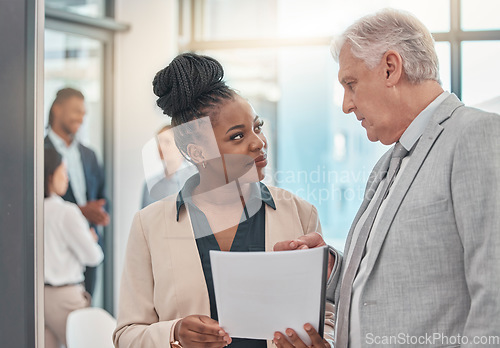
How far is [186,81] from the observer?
158 centimetres

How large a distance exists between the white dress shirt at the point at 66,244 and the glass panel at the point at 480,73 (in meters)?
→ 1.61

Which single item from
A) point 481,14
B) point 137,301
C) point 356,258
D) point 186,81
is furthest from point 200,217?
point 481,14

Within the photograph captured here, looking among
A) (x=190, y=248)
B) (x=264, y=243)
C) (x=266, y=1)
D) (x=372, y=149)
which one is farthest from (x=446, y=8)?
(x=190, y=248)

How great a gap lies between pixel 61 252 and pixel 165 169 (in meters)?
0.79

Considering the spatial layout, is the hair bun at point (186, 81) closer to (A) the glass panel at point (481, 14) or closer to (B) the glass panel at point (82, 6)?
(A) the glass panel at point (481, 14)

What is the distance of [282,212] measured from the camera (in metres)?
1.65

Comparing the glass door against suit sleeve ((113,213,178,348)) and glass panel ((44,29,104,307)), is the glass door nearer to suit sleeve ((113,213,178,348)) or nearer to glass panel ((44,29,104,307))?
glass panel ((44,29,104,307))

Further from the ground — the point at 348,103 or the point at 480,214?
the point at 348,103

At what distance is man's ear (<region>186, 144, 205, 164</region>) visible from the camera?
5.45 feet

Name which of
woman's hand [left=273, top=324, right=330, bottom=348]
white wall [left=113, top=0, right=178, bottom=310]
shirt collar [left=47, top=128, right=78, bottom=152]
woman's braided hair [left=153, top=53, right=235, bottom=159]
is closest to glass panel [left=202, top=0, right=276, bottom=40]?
white wall [left=113, top=0, right=178, bottom=310]

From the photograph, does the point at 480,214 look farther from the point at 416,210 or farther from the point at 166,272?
the point at 166,272

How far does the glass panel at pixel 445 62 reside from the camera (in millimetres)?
1597

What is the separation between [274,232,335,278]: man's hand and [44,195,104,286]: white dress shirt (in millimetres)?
1034

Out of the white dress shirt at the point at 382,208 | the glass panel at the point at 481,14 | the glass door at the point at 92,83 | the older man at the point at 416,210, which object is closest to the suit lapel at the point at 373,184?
the older man at the point at 416,210
